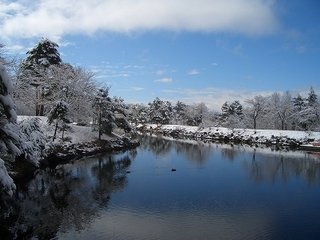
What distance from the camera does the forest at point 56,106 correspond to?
6.73 metres

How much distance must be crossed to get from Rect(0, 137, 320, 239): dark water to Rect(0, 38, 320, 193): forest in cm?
258

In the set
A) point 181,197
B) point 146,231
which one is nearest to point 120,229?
point 146,231

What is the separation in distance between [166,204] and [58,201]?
5.25m

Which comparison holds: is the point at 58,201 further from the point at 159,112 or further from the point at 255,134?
the point at 159,112

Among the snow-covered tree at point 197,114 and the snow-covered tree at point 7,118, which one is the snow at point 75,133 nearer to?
the snow-covered tree at point 7,118

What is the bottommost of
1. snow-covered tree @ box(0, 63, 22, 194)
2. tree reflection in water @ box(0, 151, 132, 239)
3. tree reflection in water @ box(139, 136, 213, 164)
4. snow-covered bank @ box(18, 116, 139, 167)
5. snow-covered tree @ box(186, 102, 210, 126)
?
tree reflection in water @ box(0, 151, 132, 239)

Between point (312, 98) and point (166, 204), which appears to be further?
point (312, 98)

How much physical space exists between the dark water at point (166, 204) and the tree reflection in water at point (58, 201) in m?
0.04

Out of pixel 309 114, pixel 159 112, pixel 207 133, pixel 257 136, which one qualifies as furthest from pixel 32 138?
pixel 159 112

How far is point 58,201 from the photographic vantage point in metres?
13.0

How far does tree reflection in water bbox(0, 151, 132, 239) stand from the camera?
9.87 meters

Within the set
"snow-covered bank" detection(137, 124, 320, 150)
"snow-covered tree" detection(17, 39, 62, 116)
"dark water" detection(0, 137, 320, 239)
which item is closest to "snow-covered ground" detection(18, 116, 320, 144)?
"snow-covered bank" detection(137, 124, 320, 150)

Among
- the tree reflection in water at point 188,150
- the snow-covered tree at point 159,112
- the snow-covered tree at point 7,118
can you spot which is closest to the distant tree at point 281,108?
the tree reflection in water at point 188,150

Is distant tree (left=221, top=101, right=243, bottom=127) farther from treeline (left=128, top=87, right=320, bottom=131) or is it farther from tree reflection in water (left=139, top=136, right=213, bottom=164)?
tree reflection in water (left=139, top=136, right=213, bottom=164)
